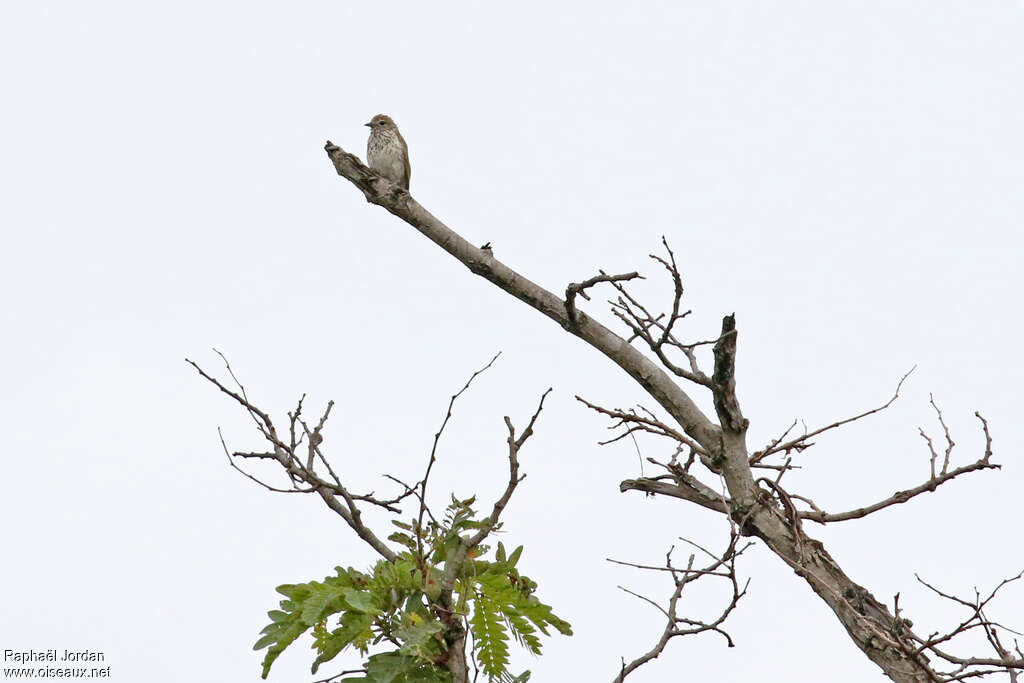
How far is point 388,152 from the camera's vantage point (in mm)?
11992

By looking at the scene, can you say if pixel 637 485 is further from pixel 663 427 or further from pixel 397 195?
pixel 397 195

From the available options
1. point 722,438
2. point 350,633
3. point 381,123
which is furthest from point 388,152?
point 350,633

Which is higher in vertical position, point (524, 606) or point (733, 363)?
point (733, 363)

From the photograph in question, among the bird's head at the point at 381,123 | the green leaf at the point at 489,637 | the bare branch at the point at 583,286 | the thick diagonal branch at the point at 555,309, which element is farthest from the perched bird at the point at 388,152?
the green leaf at the point at 489,637

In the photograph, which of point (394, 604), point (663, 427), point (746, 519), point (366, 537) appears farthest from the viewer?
point (663, 427)

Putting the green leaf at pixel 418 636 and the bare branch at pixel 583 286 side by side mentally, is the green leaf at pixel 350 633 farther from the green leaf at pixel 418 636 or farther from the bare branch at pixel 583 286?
the bare branch at pixel 583 286

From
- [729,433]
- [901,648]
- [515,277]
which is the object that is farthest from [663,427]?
[901,648]

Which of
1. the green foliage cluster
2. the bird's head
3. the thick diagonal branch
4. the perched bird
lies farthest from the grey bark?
the bird's head

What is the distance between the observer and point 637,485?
20.7ft

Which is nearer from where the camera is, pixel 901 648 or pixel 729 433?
pixel 901 648

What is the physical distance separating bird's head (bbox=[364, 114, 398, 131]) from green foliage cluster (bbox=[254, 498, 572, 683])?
27.0 ft

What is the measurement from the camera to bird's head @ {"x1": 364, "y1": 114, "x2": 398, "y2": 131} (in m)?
12.5

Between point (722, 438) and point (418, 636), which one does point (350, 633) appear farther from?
point (722, 438)

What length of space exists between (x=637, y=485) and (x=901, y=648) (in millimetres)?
1757
